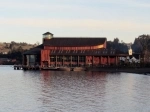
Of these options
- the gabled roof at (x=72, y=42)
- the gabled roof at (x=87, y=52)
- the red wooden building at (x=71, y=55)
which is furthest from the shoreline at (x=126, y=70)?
the gabled roof at (x=72, y=42)

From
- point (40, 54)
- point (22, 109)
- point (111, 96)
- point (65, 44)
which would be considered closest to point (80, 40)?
point (65, 44)

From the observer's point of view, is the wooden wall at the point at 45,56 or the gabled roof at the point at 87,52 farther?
the wooden wall at the point at 45,56

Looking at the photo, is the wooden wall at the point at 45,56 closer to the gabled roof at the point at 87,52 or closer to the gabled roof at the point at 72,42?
the gabled roof at the point at 87,52

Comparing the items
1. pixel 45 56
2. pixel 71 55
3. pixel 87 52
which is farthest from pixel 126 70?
pixel 45 56

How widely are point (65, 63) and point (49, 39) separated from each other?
45.2 ft

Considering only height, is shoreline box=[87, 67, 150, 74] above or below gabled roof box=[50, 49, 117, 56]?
below

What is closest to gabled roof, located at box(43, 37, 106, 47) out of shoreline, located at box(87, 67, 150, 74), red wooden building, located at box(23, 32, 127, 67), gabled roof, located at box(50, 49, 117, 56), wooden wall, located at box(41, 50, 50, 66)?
red wooden building, located at box(23, 32, 127, 67)

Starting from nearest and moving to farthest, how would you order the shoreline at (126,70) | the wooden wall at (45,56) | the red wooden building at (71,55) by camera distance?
the shoreline at (126,70)
the red wooden building at (71,55)
the wooden wall at (45,56)

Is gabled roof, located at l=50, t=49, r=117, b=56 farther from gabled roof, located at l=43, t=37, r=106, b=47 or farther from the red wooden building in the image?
gabled roof, located at l=43, t=37, r=106, b=47

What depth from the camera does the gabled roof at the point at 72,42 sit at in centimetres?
13362

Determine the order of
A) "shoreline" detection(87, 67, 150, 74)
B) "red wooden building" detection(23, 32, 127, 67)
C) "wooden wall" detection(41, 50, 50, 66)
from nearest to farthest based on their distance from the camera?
"shoreline" detection(87, 67, 150, 74) < "red wooden building" detection(23, 32, 127, 67) < "wooden wall" detection(41, 50, 50, 66)

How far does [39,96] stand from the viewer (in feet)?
150

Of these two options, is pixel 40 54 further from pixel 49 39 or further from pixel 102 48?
pixel 102 48

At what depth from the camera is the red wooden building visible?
12825 cm
